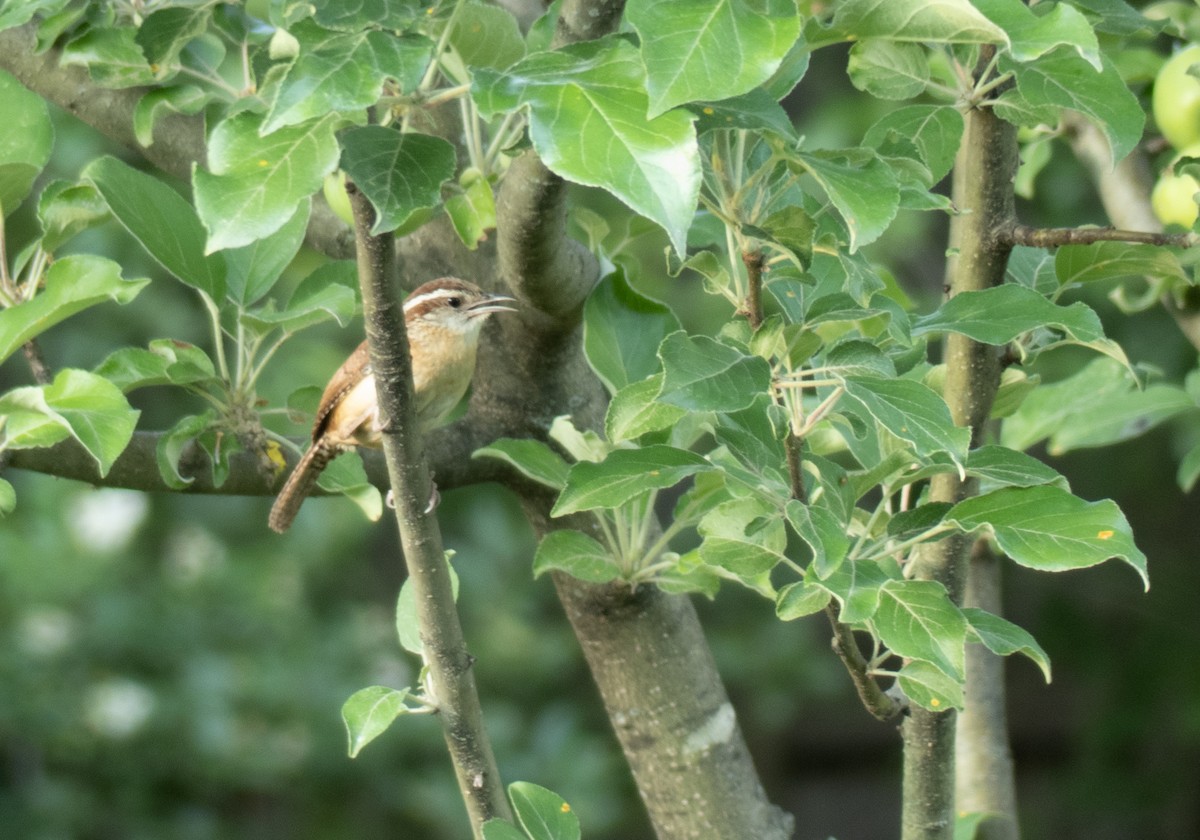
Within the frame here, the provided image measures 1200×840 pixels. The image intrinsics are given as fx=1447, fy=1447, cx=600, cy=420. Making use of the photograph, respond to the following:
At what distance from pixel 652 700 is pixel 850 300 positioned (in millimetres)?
778

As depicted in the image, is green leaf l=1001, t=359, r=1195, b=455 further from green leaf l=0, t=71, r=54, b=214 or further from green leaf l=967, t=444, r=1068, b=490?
green leaf l=0, t=71, r=54, b=214

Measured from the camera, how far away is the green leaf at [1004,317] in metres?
1.19

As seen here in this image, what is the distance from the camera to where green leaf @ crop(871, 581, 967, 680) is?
1.11 m

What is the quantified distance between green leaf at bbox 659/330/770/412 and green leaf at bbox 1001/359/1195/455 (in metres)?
0.99

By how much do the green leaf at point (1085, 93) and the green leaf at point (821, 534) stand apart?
1.22 ft

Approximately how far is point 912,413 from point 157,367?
2.54 feet

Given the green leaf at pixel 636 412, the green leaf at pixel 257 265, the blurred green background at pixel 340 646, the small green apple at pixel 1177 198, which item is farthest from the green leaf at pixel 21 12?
the blurred green background at pixel 340 646

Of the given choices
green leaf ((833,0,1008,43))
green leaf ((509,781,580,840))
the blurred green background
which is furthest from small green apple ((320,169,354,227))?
the blurred green background

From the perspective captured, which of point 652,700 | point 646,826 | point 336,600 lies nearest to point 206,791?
point 336,600

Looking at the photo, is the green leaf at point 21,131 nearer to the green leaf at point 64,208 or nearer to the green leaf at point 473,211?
the green leaf at point 64,208

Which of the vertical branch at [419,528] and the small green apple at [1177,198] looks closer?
the vertical branch at [419,528]

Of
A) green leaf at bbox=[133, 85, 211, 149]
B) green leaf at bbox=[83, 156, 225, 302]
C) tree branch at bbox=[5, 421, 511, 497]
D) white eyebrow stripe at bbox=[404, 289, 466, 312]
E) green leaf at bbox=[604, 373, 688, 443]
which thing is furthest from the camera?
white eyebrow stripe at bbox=[404, 289, 466, 312]

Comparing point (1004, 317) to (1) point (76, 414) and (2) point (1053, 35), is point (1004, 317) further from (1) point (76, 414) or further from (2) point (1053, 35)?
(1) point (76, 414)

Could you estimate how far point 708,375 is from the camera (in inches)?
41.3
